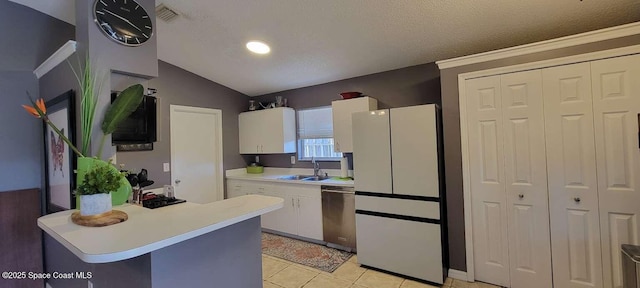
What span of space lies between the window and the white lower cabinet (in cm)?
70

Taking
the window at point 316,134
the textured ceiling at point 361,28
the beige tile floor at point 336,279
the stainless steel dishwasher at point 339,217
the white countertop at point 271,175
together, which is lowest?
the beige tile floor at point 336,279

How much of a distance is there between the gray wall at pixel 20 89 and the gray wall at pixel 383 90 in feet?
9.22

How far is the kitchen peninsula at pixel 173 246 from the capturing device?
3.27ft

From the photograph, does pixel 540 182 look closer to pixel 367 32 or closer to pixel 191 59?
pixel 367 32

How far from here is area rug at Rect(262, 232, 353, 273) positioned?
297 centimetres

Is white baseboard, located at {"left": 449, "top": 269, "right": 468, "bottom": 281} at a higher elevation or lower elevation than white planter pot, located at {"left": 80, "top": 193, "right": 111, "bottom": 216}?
lower

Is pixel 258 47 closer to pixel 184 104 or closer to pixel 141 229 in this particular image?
pixel 184 104

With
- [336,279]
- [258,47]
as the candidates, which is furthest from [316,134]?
[336,279]

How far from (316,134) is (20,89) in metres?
3.28

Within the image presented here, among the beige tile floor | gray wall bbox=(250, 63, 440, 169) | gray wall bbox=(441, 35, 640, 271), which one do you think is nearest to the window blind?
gray wall bbox=(250, 63, 440, 169)

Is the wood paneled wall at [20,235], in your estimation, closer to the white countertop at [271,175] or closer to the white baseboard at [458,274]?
the white countertop at [271,175]

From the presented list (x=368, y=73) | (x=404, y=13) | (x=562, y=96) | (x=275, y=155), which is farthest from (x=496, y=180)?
(x=275, y=155)

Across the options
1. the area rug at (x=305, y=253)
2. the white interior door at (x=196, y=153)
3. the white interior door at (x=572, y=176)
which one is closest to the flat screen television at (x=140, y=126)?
the white interior door at (x=196, y=153)

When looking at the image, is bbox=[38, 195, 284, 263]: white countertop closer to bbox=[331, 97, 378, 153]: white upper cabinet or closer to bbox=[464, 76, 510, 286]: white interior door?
bbox=[464, 76, 510, 286]: white interior door
